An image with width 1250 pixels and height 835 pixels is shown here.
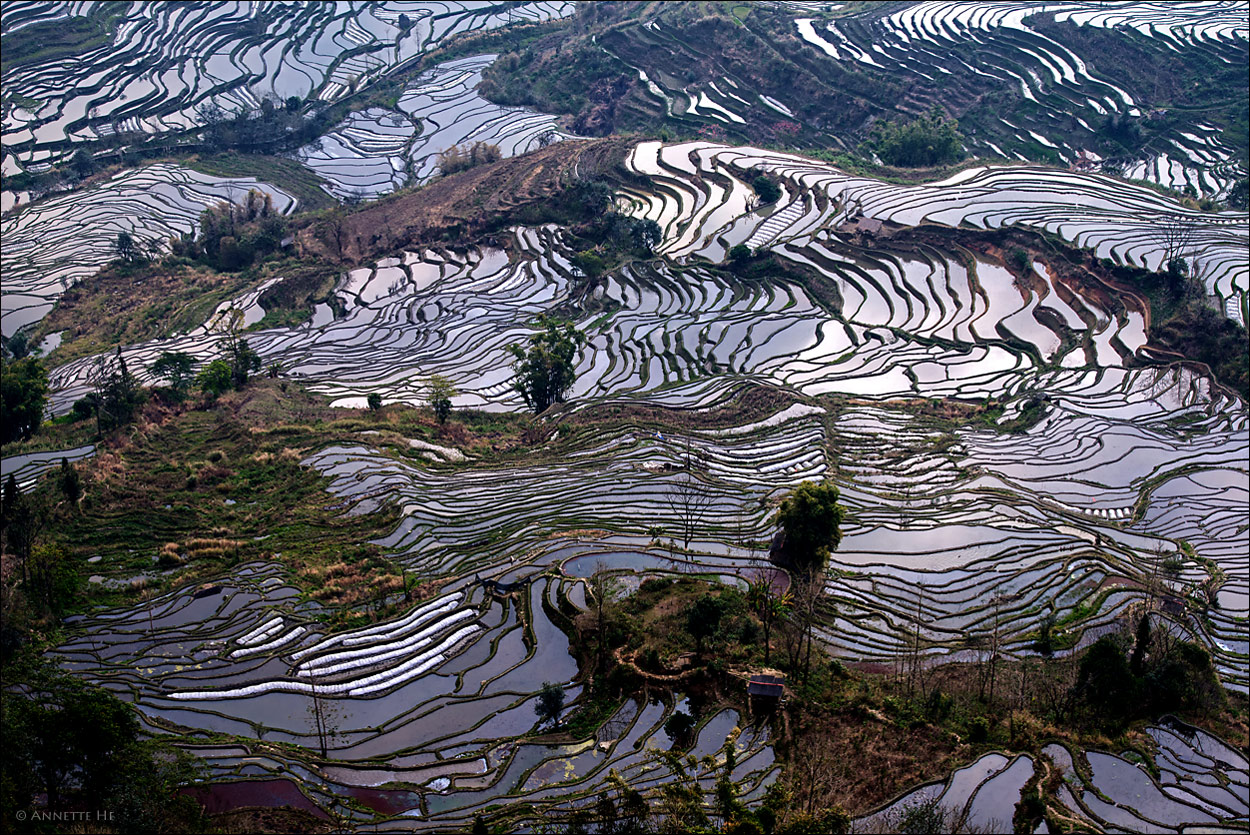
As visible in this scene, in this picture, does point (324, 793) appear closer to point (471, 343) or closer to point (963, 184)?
point (471, 343)

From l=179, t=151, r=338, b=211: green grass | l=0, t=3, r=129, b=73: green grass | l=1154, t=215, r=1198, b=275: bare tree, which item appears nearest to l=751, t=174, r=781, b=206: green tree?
l=1154, t=215, r=1198, b=275: bare tree

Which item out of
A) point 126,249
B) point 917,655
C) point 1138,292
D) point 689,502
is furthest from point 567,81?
point 917,655

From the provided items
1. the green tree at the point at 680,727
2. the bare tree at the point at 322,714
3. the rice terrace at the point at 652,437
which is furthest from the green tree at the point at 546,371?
the green tree at the point at 680,727

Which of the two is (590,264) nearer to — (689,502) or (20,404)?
(689,502)

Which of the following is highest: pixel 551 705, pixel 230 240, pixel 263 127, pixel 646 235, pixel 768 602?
pixel 263 127

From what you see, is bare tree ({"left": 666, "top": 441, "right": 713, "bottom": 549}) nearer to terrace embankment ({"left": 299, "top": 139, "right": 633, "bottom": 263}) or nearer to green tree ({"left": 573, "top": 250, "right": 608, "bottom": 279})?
green tree ({"left": 573, "top": 250, "right": 608, "bottom": 279})

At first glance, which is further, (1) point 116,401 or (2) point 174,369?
(2) point 174,369
